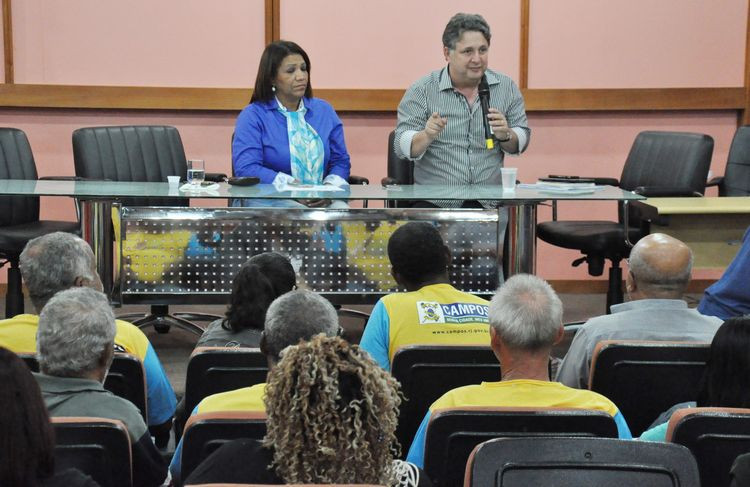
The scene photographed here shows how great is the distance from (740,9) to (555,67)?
1271 millimetres

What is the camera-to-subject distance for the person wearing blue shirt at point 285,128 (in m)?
5.02

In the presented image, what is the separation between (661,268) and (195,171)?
225cm

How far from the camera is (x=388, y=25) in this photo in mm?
6531

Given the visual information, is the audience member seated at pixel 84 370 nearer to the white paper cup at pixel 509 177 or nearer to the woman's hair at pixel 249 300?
the woman's hair at pixel 249 300

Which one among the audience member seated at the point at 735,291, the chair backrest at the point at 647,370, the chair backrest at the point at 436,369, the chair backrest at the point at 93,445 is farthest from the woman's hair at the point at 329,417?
the audience member seated at the point at 735,291

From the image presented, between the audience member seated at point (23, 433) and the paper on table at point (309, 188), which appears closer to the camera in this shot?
the audience member seated at point (23, 433)

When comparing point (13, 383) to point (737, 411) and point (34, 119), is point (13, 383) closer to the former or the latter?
point (737, 411)

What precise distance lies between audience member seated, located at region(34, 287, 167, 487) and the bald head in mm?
1523

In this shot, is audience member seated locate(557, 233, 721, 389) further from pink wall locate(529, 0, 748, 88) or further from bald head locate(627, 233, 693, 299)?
pink wall locate(529, 0, 748, 88)

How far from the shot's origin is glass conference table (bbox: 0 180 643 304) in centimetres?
454

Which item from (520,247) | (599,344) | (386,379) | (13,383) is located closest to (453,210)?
(520,247)

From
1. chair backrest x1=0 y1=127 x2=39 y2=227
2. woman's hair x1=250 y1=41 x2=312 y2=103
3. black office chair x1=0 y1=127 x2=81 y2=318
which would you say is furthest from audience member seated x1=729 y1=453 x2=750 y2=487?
chair backrest x1=0 y1=127 x2=39 y2=227

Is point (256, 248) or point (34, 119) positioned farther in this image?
point (34, 119)

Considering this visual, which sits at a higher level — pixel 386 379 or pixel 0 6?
pixel 0 6
